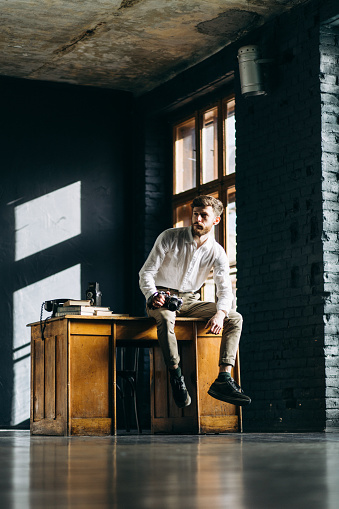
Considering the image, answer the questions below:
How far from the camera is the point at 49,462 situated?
2.70 meters

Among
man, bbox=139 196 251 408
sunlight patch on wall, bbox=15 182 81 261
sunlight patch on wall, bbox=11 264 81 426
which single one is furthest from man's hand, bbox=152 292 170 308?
sunlight patch on wall, bbox=15 182 81 261

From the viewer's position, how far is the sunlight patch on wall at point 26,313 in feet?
26.5

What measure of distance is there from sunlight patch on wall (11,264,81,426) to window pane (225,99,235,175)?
182 centimetres

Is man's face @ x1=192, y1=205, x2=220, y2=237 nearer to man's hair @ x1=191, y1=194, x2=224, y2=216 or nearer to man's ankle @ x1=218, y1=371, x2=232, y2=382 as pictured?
man's hair @ x1=191, y1=194, x2=224, y2=216

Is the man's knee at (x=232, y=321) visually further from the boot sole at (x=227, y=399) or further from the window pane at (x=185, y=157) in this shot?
the window pane at (x=185, y=157)

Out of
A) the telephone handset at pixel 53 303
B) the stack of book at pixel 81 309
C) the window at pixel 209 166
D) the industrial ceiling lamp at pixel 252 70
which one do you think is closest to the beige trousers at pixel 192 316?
the stack of book at pixel 81 309

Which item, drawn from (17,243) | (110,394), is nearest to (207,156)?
(17,243)

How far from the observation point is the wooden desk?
5465 millimetres

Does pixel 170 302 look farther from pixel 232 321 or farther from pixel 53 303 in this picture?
pixel 53 303

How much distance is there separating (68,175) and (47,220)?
1.67 ft

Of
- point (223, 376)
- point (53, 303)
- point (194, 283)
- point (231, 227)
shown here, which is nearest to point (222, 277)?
point (194, 283)

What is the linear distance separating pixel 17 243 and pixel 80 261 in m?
0.65

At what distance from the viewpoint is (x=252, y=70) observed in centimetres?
692

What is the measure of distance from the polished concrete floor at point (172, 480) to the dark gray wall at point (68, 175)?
17.0ft
